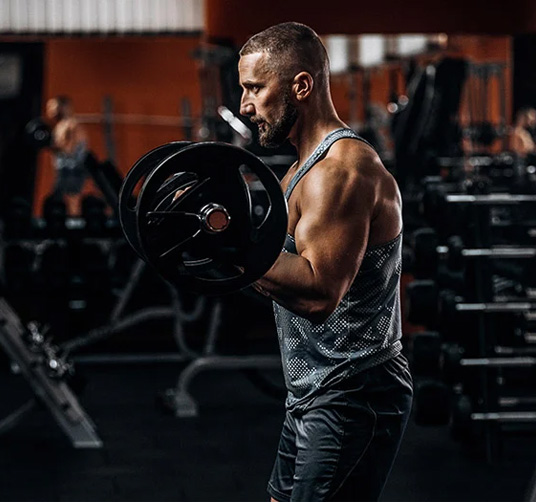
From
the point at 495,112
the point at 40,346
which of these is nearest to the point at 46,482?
the point at 40,346

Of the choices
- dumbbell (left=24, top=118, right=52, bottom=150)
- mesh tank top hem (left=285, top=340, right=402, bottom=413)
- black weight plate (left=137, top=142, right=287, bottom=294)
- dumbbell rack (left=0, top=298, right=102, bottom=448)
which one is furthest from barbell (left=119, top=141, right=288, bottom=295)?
dumbbell (left=24, top=118, right=52, bottom=150)

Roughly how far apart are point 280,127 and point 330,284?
0.89ft

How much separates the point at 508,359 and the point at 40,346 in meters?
1.74

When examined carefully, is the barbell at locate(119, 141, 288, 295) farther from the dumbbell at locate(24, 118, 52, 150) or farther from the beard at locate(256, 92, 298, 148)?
the dumbbell at locate(24, 118, 52, 150)

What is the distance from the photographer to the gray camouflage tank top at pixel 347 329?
1.88 m

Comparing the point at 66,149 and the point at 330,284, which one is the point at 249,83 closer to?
the point at 330,284

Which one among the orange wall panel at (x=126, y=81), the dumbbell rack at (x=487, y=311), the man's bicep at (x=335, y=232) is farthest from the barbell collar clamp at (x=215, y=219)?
the orange wall panel at (x=126, y=81)

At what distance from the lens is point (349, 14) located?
561cm

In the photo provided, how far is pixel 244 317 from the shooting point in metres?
6.29

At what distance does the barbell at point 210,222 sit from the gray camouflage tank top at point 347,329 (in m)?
0.17

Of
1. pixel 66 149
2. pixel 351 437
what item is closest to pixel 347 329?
pixel 351 437

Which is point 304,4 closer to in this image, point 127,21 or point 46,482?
point 46,482

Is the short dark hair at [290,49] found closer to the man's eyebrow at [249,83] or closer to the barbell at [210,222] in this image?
the man's eyebrow at [249,83]

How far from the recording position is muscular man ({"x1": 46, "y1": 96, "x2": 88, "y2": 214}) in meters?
8.20
